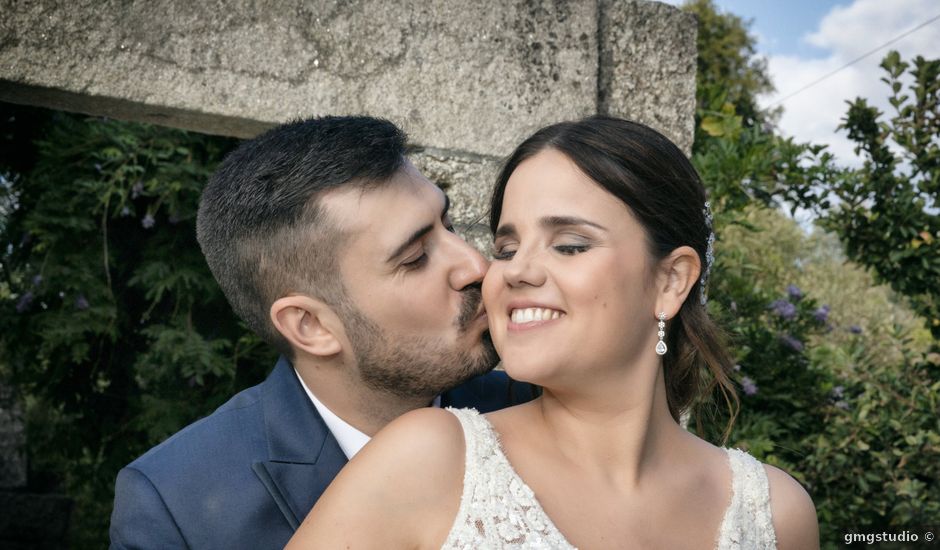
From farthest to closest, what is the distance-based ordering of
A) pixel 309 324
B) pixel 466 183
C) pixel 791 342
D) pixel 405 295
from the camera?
1. pixel 791 342
2. pixel 466 183
3. pixel 309 324
4. pixel 405 295

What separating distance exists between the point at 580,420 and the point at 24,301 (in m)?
3.14

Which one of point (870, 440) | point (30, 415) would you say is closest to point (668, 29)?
point (870, 440)

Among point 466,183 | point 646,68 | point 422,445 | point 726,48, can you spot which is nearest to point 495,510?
point 422,445

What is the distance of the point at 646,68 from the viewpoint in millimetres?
2848

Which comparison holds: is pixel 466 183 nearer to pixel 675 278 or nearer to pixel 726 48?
pixel 675 278

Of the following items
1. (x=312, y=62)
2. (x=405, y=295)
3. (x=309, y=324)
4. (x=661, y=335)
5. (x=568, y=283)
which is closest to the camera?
Result: (x=568, y=283)

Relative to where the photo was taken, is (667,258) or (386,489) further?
(667,258)

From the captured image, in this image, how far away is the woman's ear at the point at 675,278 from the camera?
5.94ft

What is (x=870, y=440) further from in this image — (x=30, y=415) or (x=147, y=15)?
(x=30, y=415)

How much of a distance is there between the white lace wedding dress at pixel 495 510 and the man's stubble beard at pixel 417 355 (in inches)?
12.5

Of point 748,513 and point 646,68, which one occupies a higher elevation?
point 646,68

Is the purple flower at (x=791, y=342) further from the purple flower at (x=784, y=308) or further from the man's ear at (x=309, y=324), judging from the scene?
the man's ear at (x=309, y=324)

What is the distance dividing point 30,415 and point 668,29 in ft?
13.8

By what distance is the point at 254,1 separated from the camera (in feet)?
7.93
